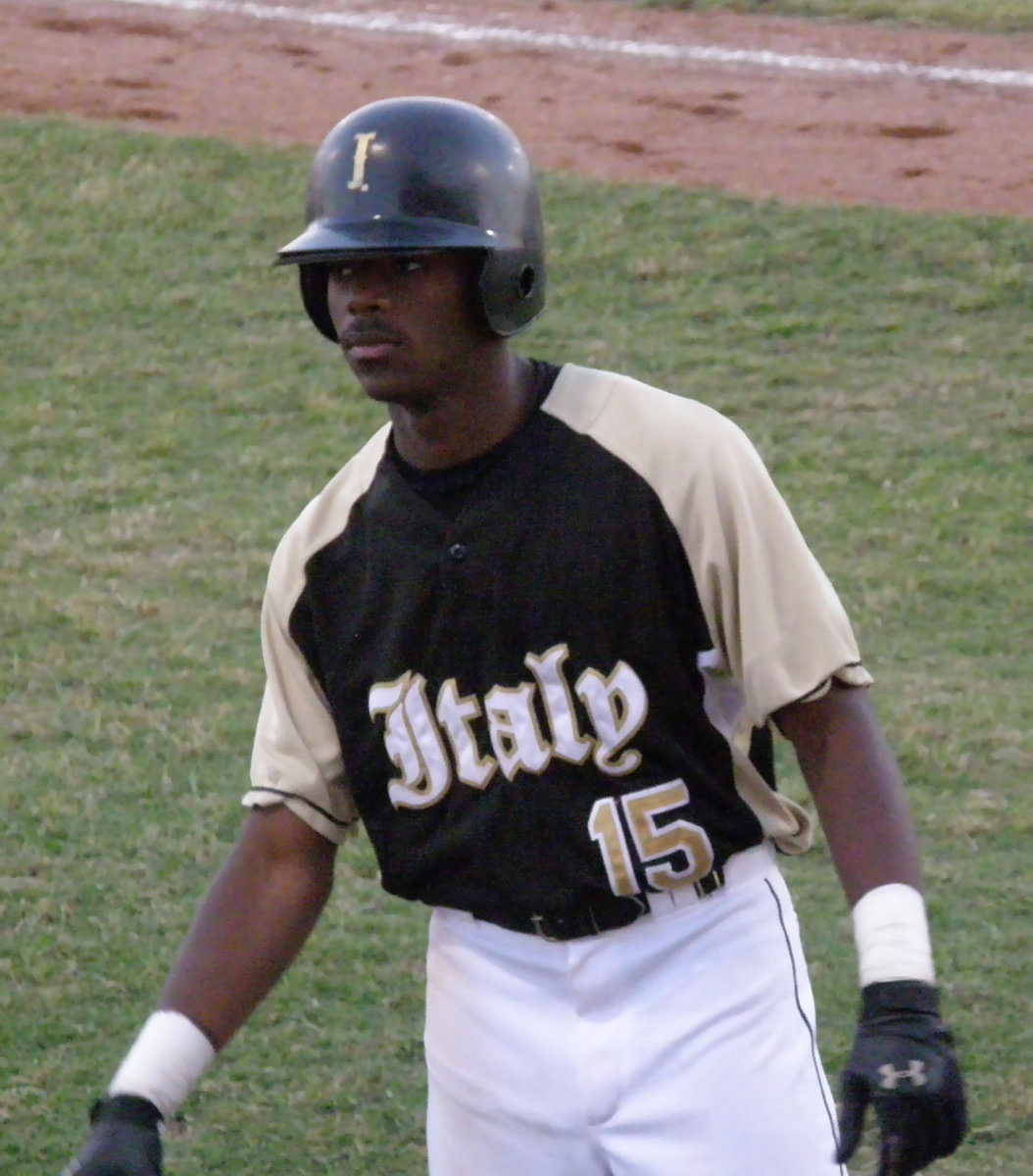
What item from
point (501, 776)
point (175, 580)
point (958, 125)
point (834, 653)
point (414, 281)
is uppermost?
point (414, 281)

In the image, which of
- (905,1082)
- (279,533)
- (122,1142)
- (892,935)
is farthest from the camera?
(279,533)

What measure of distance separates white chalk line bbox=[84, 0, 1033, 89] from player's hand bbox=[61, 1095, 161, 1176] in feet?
28.4

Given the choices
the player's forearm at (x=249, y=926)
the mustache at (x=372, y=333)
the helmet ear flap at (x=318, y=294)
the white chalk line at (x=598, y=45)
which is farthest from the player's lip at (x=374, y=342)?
the white chalk line at (x=598, y=45)

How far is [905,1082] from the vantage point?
2266 millimetres

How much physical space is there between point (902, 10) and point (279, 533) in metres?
5.53

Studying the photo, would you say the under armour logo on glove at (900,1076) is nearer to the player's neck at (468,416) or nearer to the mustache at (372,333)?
the player's neck at (468,416)

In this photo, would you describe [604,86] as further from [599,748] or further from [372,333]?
[599,748]

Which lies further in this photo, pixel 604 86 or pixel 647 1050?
pixel 604 86

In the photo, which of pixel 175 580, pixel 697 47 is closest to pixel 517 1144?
pixel 175 580

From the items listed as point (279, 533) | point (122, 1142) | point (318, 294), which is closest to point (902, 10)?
point (279, 533)

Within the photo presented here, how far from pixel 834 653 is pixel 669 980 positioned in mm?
449

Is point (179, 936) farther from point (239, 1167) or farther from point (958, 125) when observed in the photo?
point (958, 125)

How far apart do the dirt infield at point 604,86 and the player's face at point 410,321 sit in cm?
691

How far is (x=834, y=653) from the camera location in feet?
8.37
